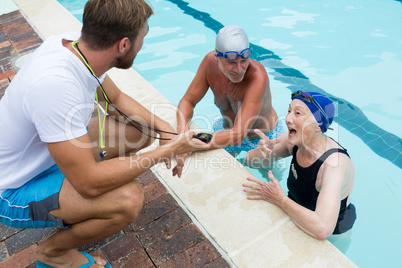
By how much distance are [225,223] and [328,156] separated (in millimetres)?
877

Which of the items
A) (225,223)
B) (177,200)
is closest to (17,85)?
(177,200)

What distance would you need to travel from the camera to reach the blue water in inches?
148

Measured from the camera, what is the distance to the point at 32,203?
2.02m

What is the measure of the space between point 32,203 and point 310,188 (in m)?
1.92

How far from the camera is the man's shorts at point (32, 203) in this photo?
2.02m

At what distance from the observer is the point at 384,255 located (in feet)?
10.6

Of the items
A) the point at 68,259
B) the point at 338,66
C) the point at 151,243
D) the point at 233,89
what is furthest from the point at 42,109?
the point at 338,66

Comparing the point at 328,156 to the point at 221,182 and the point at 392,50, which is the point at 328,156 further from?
the point at 392,50

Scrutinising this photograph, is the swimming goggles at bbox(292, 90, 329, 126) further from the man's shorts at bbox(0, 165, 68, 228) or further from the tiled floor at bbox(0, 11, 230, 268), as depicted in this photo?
the man's shorts at bbox(0, 165, 68, 228)

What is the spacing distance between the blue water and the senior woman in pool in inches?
43.9

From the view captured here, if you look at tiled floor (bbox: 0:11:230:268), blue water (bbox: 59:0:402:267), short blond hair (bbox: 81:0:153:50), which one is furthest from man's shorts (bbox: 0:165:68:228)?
blue water (bbox: 59:0:402:267)

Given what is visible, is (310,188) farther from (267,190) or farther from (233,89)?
(233,89)

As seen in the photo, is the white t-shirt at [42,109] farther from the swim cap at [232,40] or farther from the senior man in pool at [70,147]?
the swim cap at [232,40]

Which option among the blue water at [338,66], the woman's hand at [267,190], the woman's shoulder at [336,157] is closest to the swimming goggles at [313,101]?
the woman's shoulder at [336,157]
